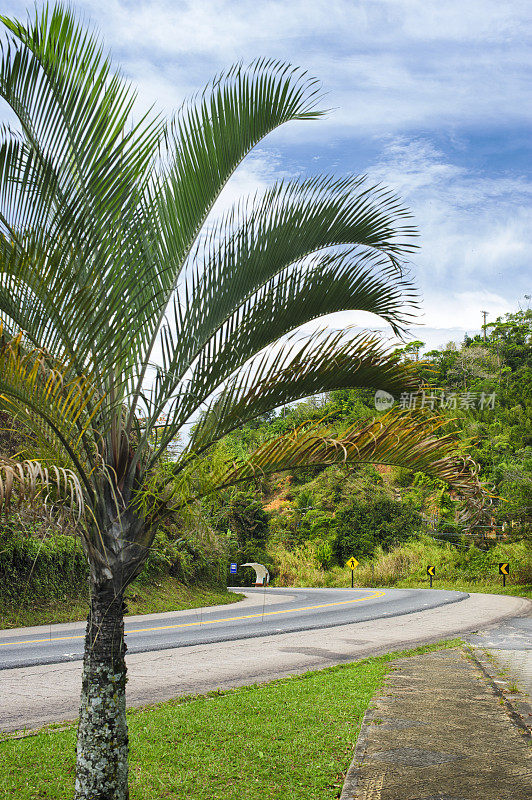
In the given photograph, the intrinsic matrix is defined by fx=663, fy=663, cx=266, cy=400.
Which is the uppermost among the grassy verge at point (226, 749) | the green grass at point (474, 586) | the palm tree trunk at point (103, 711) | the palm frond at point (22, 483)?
the palm frond at point (22, 483)

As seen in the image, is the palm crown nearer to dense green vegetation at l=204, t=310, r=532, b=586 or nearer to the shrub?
dense green vegetation at l=204, t=310, r=532, b=586

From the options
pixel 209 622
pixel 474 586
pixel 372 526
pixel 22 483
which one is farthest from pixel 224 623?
pixel 372 526

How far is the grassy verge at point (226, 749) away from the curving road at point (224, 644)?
1215 millimetres

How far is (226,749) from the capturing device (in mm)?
5602

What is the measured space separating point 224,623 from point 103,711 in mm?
12363

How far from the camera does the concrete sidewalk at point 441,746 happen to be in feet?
14.8

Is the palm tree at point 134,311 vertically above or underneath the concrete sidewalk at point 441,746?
above

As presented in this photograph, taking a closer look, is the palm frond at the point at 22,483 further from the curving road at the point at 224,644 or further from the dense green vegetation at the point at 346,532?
the curving road at the point at 224,644

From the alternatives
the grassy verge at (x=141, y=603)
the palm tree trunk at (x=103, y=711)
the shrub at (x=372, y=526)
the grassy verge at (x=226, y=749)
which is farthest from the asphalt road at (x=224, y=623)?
the shrub at (x=372, y=526)

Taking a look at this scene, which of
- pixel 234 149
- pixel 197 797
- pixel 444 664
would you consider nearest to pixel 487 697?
pixel 444 664

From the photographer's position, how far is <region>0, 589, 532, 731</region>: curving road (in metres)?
8.38

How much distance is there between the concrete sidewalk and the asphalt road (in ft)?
18.3

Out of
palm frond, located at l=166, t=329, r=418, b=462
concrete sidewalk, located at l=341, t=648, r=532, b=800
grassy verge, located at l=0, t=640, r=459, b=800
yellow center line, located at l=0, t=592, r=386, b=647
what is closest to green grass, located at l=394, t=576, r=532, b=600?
yellow center line, located at l=0, t=592, r=386, b=647

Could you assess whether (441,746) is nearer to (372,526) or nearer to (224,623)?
(224,623)
